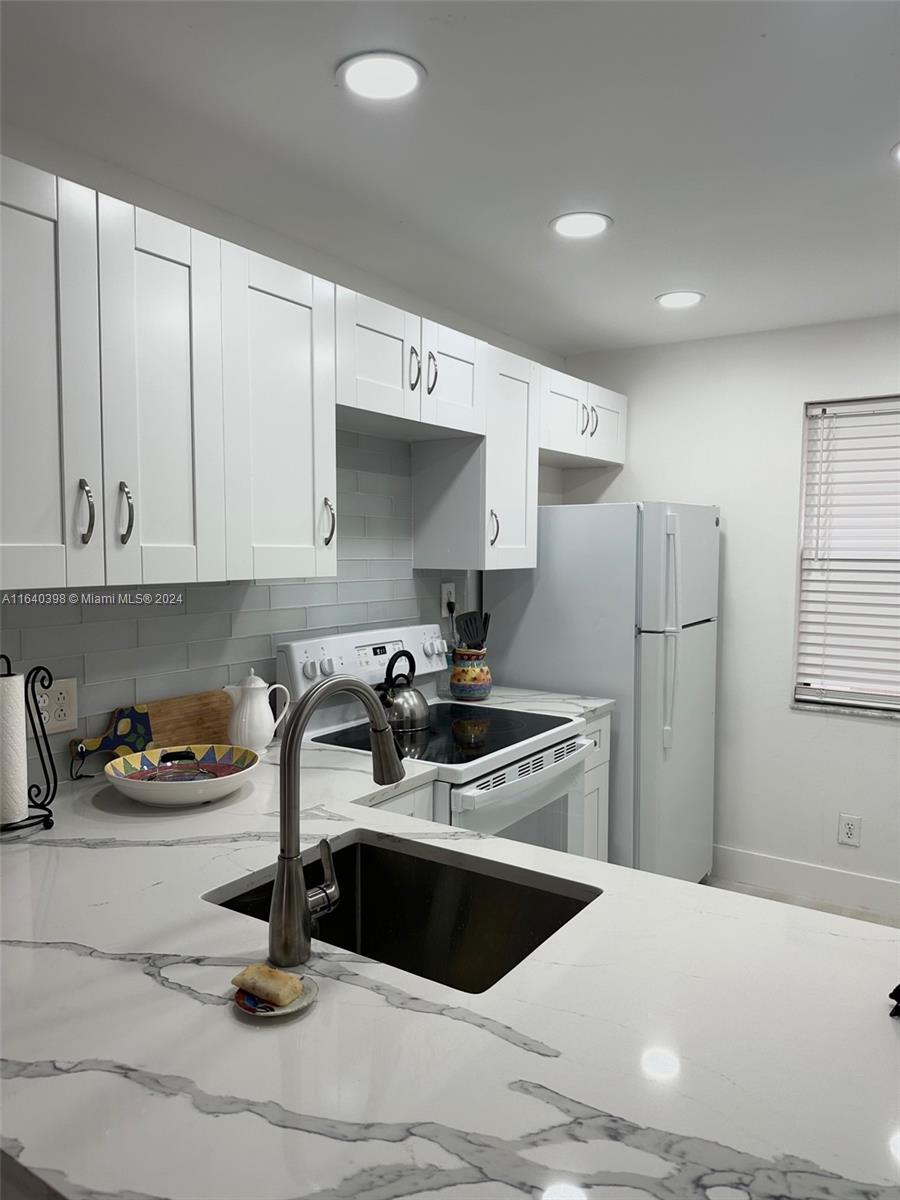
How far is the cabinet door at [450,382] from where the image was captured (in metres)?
2.60

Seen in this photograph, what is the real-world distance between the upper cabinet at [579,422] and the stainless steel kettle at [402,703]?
1.12 metres

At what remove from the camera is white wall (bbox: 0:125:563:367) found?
191cm

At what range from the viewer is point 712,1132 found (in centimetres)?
82

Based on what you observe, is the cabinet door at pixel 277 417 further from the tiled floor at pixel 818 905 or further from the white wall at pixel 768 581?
the tiled floor at pixel 818 905

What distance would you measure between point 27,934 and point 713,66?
1.91 meters

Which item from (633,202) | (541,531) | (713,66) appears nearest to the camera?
(713,66)

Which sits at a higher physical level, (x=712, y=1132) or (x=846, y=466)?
(x=846, y=466)

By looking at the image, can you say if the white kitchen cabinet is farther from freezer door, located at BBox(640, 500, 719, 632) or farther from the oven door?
the oven door

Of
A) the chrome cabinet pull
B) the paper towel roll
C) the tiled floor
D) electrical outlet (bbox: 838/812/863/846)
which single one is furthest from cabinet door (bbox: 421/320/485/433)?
electrical outlet (bbox: 838/812/863/846)

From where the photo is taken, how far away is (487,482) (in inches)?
116

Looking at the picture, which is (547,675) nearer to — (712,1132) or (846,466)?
(846,466)

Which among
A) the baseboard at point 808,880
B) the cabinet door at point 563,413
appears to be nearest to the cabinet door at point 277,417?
the cabinet door at point 563,413

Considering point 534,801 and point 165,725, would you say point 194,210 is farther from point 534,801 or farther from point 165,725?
point 534,801

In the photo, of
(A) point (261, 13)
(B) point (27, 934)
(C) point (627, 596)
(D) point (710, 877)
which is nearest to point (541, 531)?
(C) point (627, 596)
